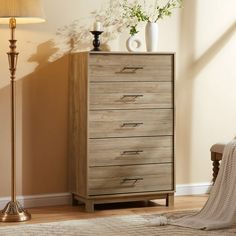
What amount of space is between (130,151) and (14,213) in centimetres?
96

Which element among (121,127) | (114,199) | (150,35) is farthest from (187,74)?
(114,199)

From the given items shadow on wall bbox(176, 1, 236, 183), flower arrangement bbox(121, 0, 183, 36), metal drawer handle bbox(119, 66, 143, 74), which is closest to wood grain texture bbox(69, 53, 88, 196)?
metal drawer handle bbox(119, 66, 143, 74)

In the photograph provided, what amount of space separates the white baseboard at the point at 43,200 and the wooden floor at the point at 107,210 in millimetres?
84

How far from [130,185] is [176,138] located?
2.42ft

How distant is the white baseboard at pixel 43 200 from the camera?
496cm

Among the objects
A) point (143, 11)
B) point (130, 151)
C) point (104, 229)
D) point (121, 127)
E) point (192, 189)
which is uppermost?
point (143, 11)

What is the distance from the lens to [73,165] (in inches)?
197

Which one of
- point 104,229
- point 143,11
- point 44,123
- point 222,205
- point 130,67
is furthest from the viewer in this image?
point 143,11

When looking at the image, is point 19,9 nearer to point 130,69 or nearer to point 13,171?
point 130,69

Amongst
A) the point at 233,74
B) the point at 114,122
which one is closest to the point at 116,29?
the point at 114,122

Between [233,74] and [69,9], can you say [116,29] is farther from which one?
[233,74]

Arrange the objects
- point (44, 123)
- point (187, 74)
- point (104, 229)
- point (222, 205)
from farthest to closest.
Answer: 1. point (187, 74)
2. point (44, 123)
3. point (222, 205)
4. point (104, 229)

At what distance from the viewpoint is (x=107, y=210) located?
4875 mm

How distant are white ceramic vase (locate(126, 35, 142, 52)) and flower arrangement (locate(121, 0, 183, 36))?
4 centimetres
